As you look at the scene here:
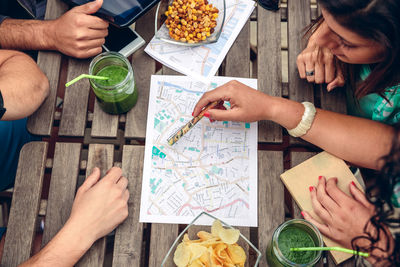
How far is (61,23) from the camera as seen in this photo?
1.00 metres

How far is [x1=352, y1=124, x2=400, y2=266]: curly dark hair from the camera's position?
0.76 metres

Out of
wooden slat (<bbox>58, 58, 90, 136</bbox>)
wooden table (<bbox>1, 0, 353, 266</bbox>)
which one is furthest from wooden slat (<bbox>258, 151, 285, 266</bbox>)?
wooden slat (<bbox>58, 58, 90, 136</bbox>)

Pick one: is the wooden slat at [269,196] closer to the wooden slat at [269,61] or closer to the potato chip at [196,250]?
the wooden slat at [269,61]

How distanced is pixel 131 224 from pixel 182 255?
194 mm

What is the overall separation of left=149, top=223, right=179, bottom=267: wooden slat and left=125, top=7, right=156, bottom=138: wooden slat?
27 centimetres

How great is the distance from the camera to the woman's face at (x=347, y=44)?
2.58ft

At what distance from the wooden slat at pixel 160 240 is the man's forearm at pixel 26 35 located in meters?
0.66

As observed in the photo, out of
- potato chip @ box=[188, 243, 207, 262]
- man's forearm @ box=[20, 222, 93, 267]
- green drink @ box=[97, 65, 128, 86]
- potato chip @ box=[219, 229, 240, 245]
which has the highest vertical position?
green drink @ box=[97, 65, 128, 86]

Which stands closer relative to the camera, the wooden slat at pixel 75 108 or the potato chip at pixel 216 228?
the potato chip at pixel 216 228

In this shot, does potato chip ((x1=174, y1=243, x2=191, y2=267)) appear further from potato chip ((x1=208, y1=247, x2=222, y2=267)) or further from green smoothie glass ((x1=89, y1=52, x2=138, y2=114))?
green smoothie glass ((x1=89, y1=52, x2=138, y2=114))

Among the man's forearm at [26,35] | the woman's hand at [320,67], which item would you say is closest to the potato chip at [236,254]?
the woman's hand at [320,67]

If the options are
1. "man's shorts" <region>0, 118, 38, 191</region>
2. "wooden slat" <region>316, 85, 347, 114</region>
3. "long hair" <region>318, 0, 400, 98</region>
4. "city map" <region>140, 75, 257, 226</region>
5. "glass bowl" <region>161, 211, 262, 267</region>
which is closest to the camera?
"long hair" <region>318, 0, 400, 98</region>

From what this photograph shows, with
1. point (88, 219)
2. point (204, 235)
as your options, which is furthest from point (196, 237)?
point (88, 219)

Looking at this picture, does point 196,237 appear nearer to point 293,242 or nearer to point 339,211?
point 293,242
